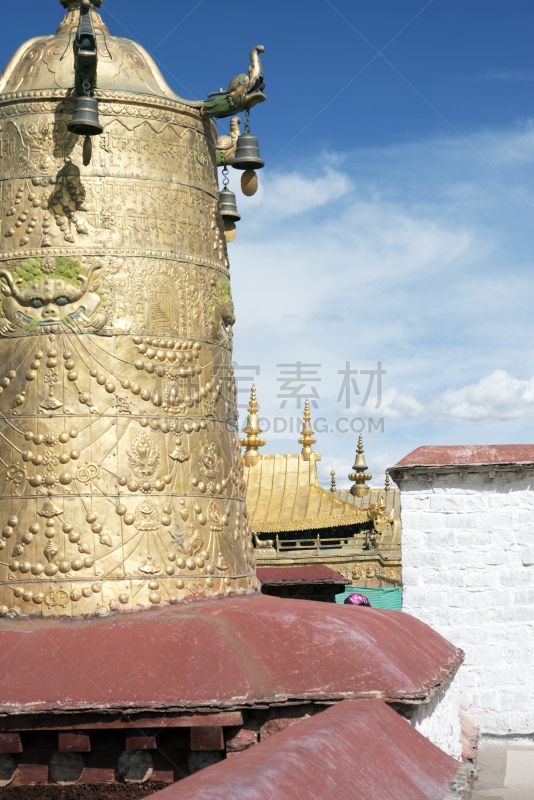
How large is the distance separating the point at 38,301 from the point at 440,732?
504 centimetres

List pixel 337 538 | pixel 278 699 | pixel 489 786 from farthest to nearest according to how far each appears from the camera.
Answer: pixel 337 538 < pixel 489 786 < pixel 278 699

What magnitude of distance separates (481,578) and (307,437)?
52.6ft

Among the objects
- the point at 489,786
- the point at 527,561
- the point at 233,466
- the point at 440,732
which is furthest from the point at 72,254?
the point at 527,561

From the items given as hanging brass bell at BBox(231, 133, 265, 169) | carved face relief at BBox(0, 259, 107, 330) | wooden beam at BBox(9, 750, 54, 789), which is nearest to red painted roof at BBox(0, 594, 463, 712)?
wooden beam at BBox(9, 750, 54, 789)

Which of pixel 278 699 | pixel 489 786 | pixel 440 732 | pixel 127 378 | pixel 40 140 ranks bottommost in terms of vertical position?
pixel 489 786

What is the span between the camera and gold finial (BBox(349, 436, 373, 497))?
981 inches

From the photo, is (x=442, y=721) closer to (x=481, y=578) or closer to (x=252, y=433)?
(x=481, y=578)

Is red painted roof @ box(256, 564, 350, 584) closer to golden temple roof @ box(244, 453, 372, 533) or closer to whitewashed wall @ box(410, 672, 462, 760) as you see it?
whitewashed wall @ box(410, 672, 462, 760)

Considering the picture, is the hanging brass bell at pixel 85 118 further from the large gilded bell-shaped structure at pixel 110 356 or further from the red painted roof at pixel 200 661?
the red painted roof at pixel 200 661

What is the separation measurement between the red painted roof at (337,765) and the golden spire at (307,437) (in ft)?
68.3

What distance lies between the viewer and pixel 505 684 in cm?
1023

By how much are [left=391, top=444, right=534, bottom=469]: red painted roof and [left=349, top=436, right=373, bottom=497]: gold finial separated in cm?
1392

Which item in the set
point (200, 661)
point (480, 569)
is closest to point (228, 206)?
point (200, 661)

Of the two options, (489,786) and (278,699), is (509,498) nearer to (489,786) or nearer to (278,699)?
(489,786)
